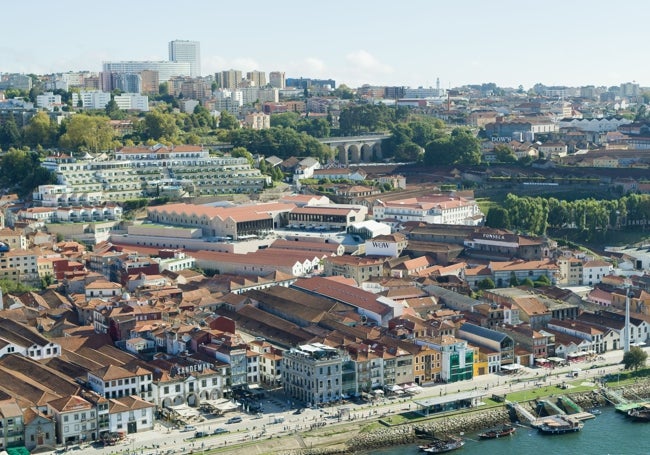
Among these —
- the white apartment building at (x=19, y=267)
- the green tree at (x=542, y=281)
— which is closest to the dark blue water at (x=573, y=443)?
the green tree at (x=542, y=281)

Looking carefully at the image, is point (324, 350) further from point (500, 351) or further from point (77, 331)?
point (77, 331)

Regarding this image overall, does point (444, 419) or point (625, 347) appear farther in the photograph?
point (625, 347)

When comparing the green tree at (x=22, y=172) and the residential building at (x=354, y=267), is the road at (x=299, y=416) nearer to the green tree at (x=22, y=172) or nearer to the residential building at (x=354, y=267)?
the residential building at (x=354, y=267)

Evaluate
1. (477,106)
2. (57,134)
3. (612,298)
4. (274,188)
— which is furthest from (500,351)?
(477,106)

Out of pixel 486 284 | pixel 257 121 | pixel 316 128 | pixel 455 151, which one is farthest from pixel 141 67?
pixel 486 284

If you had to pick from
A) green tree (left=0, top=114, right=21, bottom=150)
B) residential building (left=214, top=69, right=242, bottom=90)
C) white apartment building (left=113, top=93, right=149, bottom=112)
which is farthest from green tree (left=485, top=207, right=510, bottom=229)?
residential building (left=214, top=69, right=242, bottom=90)

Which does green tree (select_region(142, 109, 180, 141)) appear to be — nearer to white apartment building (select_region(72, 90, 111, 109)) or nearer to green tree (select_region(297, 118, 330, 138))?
green tree (select_region(297, 118, 330, 138))
